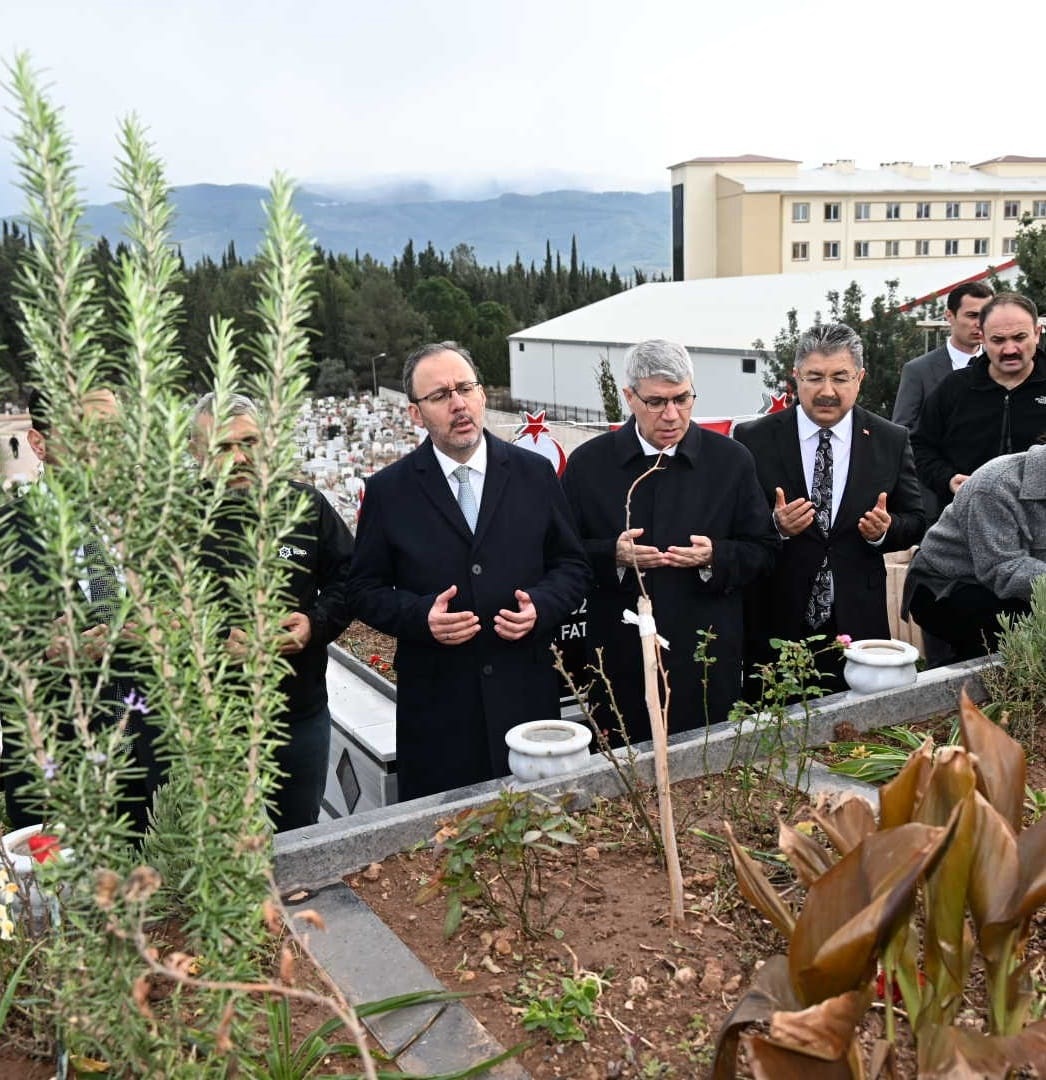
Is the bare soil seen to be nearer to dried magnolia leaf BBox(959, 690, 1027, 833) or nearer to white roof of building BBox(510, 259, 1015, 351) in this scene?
dried magnolia leaf BBox(959, 690, 1027, 833)

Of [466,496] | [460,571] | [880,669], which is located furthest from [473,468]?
[880,669]

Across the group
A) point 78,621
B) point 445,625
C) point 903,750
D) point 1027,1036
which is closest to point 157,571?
point 78,621

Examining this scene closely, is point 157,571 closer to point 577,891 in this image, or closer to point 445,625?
point 577,891

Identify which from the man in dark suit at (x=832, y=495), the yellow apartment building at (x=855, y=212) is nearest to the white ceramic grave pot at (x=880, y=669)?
the man in dark suit at (x=832, y=495)

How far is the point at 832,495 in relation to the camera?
4496 mm

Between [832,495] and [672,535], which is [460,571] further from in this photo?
[832,495]

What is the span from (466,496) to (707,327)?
1390 inches

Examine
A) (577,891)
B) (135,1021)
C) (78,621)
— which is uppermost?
(78,621)

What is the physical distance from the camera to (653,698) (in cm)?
229

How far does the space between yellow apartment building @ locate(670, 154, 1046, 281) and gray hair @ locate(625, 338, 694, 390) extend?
6405 centimetres

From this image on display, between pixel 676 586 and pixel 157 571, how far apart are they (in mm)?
2755

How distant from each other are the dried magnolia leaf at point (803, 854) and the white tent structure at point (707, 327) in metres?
27.6

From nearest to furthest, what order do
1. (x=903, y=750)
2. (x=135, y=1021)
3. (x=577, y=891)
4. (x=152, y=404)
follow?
(x=152, y=404) < (x=135, y=1021) < (x=577, y=891) < (x=903, y=750)

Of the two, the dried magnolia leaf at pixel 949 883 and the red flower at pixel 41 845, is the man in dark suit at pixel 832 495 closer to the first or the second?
the dried magnolia leaf at pixel 949 883
